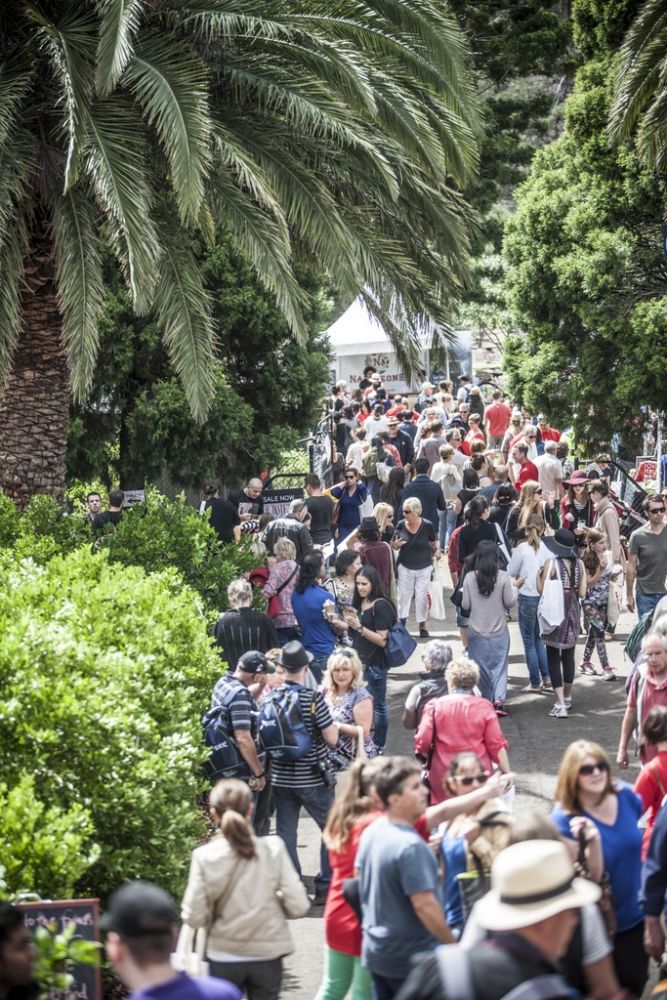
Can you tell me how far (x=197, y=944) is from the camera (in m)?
6.46

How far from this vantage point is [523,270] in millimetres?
20266

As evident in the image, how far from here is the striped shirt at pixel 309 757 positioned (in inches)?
352

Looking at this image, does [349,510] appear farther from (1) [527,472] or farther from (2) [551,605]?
(2) [551,605]

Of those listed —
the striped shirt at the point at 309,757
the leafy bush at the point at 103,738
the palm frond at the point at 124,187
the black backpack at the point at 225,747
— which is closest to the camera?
the leafy bush at the point at 103,738

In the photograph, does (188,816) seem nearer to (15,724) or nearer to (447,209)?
(15,724)

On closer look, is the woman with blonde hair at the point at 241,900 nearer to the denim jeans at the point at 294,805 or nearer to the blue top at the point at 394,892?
the blue top at the point at 394,892

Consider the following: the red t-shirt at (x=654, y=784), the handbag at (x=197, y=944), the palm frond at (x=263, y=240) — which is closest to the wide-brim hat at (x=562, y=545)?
the palm frond at (x=263, y=240)

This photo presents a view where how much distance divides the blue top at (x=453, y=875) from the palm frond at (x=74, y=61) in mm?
6376

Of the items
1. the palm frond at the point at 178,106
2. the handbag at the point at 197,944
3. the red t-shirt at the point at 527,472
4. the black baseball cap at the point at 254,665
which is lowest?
the handbag at the point at 197,944

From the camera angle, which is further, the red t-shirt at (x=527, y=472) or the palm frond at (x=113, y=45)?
the red t-shirt at (x=527, y=472)

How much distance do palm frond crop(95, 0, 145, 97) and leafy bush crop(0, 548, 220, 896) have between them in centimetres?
414

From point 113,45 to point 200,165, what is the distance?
1097mm

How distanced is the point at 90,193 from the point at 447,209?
3924 mm

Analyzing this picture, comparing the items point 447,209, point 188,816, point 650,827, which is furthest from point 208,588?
point 650,827
